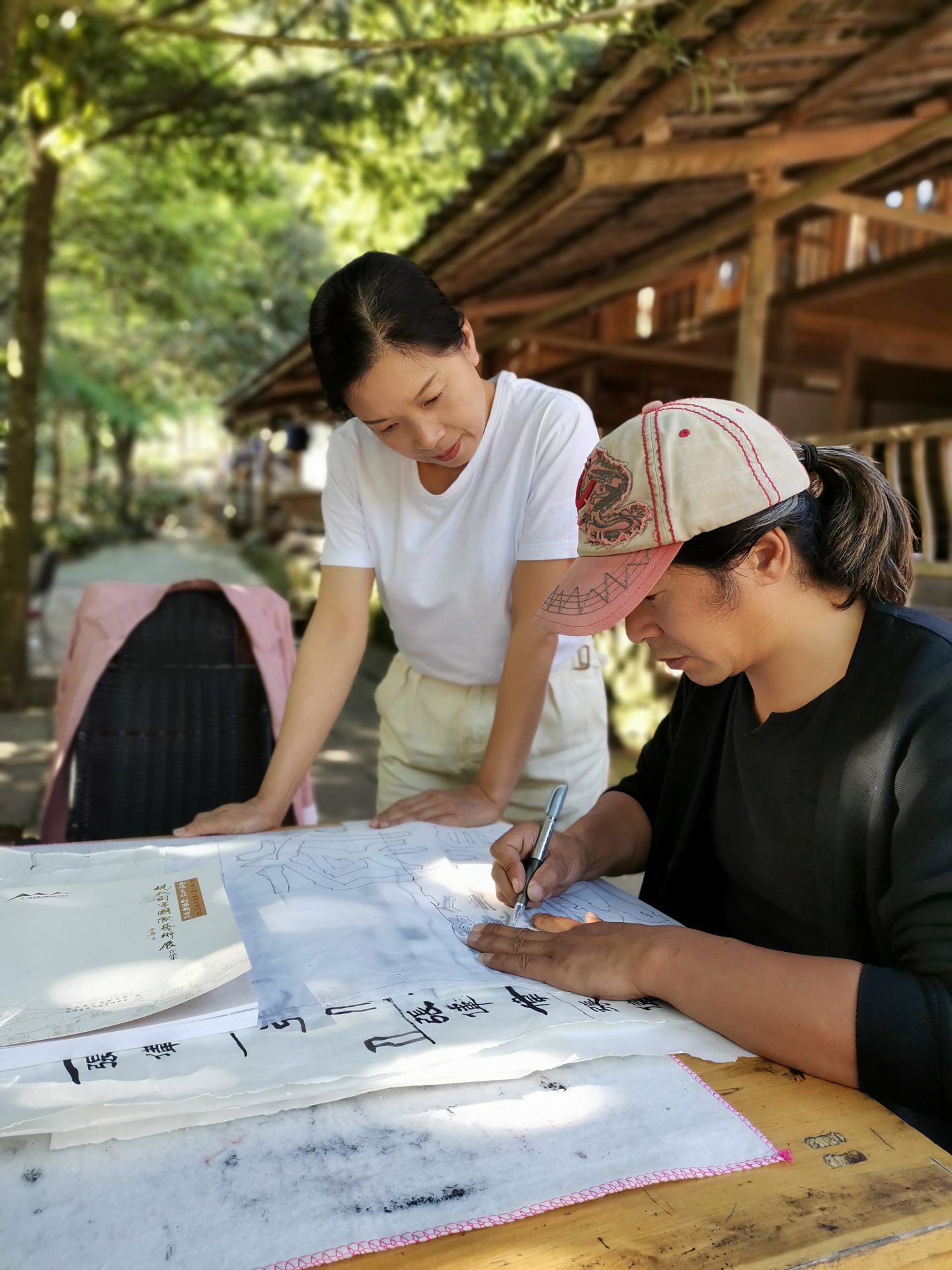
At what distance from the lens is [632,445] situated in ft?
3.98

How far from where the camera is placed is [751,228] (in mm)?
5203

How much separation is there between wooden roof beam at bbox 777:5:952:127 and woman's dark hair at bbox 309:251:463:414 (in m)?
3.26

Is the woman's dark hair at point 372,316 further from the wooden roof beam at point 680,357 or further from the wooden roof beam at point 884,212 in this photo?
the wooden roof beam at point 680,357

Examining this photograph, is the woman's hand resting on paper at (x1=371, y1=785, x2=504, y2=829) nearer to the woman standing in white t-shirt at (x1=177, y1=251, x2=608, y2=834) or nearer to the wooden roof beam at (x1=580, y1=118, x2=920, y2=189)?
the woman standing in white t-shirt at (x1=177, y1=251, x2=608, y2=834)

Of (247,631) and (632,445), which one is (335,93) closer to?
(247,631)

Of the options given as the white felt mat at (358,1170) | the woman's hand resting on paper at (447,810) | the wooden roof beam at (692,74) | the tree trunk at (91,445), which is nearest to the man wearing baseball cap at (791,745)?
the white felt mat at (358,1170)

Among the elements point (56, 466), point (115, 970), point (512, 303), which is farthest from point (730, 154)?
point (56, 466)

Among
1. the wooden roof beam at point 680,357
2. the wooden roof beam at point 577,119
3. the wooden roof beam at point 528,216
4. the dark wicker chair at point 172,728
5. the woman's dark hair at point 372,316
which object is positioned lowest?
the dark wicker chair at point 172,728

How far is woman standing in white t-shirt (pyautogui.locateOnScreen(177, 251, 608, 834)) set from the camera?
5.46ft

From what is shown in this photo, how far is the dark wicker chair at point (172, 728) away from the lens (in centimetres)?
237

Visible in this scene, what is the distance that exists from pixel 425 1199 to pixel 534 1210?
90 mm

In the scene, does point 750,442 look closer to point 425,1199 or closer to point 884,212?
point 425,1199

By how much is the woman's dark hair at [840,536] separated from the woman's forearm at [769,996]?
1.40ft

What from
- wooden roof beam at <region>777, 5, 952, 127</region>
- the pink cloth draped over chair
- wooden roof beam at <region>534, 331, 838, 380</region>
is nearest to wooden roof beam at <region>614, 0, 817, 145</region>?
wooden roof beam at <region>777, 5, 952, 127</region>
